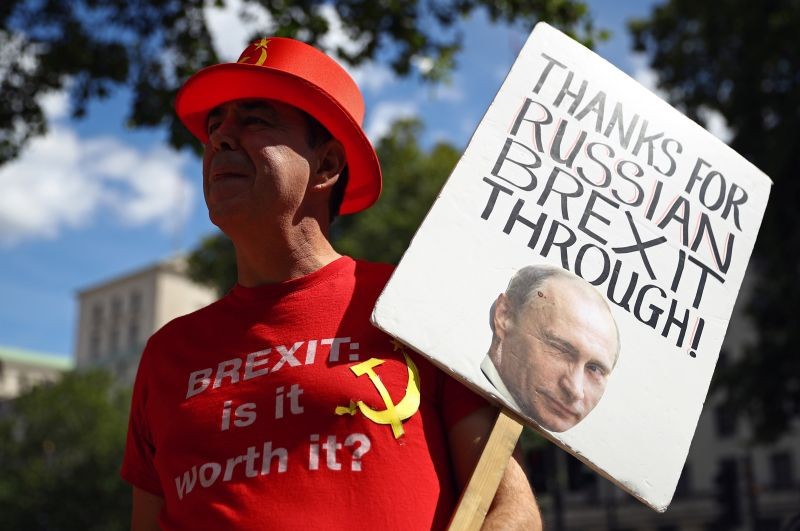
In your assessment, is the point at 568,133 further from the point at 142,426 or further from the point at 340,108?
the point at 142,426

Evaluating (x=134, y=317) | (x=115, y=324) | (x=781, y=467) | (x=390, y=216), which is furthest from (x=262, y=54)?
(x=115, y=324)

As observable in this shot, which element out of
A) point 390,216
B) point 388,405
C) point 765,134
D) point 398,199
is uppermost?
point 398,199

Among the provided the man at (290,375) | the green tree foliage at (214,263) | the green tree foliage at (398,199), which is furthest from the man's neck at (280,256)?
the green tree foliage at (214,263)

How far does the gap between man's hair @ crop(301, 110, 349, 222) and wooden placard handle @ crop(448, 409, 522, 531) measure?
82cm

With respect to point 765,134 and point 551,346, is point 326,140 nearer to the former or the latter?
point 551,346

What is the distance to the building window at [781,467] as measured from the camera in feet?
112

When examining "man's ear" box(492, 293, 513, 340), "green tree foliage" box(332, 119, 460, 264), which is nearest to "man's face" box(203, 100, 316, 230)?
"man's ear" box(492, 293, 513, 340)

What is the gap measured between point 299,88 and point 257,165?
0.71 ft

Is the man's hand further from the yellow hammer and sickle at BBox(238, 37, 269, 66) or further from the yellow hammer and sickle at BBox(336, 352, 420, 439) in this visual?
the yellow hammer and sickle at BBox(238, 37, 269, 66)

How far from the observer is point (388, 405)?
1.99 m

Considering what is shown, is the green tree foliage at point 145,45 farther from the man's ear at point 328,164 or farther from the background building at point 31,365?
the background building at point 31,365

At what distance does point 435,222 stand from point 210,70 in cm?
72

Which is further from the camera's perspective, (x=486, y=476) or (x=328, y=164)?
(x=328, y=164)

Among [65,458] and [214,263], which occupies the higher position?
[214,263]
